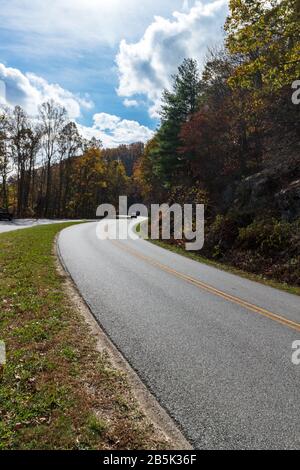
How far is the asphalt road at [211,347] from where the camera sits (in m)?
4.25

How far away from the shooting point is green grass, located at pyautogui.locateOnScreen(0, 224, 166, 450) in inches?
156

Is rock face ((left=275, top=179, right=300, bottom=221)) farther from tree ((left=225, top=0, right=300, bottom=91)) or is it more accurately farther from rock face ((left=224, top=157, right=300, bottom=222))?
tree ((left=225, top=0, right=300, bottom=91))


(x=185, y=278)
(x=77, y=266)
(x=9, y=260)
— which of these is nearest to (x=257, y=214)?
(x=185, y=278)

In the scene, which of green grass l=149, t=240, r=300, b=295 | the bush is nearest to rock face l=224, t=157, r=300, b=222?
the bush

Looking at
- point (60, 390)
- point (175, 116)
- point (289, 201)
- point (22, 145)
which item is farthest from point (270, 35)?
point (22, 145)

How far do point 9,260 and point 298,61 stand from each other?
12267 millimetres

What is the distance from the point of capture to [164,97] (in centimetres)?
3812

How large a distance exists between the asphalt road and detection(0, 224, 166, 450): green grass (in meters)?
0.49

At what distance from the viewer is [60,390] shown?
16.0 ft

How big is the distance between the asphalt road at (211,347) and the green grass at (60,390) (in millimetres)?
488

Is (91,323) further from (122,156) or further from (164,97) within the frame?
(122,156)

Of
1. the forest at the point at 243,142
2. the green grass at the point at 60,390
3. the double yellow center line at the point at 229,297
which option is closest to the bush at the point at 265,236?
the forest at the point at 243,142

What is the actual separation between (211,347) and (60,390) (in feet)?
8.76

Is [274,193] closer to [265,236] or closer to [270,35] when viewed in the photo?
[265,236]
